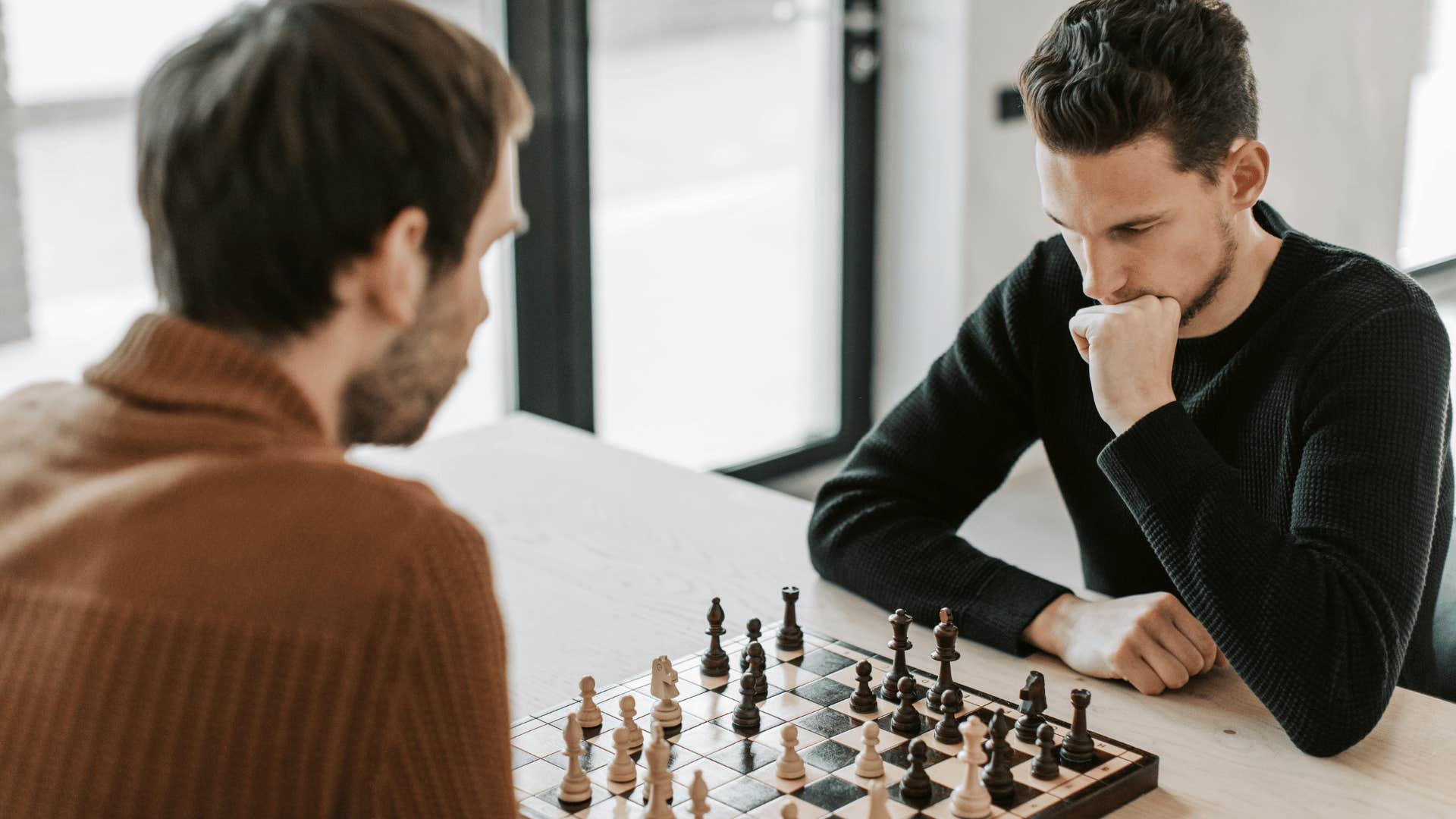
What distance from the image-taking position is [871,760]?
1.25 m

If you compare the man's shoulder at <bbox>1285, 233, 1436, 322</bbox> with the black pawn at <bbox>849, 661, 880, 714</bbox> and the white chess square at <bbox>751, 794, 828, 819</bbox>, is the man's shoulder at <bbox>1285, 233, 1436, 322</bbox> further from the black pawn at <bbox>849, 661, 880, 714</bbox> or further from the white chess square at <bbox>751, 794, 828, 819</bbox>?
the white chess square at <bbox>751, 794, 828, 819</bbox>

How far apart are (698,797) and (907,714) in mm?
251

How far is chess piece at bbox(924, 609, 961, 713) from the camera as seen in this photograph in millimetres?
1382

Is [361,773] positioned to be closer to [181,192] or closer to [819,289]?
[181,192]

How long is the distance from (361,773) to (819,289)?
323 centimetres

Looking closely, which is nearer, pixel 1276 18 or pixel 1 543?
pixel 1 543

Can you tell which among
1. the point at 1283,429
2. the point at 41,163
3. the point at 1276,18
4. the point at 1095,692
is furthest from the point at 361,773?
the point at 1276,18

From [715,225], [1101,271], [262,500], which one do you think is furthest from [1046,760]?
[715,225]

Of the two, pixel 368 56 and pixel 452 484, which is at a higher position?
pixel 368 56

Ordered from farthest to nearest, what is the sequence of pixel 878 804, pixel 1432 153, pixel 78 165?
1. pixel 1432 153
2. pixel 78 165
3. pixel 878 804

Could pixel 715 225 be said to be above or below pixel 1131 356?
below

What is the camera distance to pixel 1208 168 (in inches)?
61.9

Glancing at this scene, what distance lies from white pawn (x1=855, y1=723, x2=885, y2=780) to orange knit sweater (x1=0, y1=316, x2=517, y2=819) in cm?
42

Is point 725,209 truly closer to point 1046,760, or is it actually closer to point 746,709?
point 746,709
